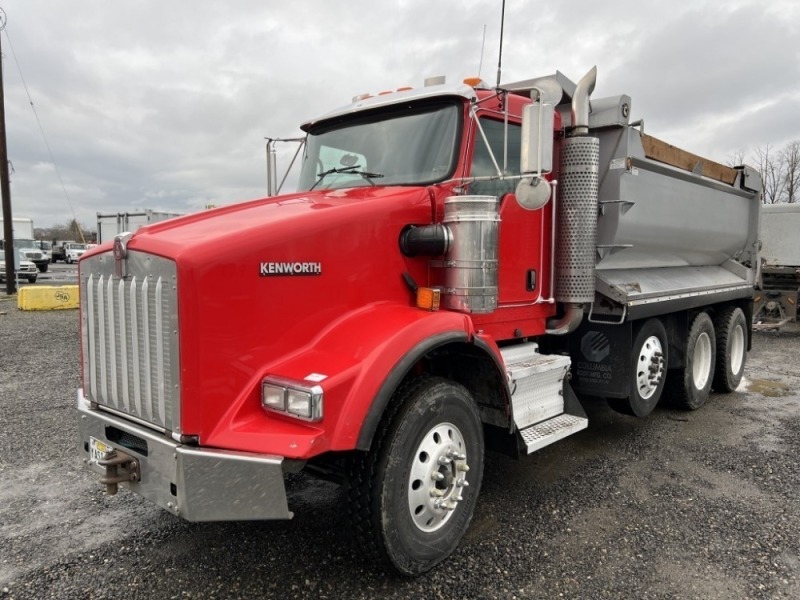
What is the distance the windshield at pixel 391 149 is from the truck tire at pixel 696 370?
4056mm

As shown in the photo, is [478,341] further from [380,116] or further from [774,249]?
[774,249]

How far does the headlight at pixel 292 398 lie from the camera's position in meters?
2.45

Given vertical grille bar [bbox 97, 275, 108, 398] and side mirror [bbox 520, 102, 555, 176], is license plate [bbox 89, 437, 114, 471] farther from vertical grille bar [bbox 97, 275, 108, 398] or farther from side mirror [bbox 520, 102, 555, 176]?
side mirror [bbox 520, 102, 555, 176]

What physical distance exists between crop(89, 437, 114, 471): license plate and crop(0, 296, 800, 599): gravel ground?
2.05ft

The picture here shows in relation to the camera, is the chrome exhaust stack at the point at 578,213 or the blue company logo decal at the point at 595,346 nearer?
the chrome exhaust stack at the point at 578,213

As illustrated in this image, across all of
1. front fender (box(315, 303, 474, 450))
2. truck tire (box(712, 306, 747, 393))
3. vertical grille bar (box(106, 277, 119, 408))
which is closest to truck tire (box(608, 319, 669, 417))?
truck tire (box(712, 306, 747, 393))

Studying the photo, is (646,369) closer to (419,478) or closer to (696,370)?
(696,370)

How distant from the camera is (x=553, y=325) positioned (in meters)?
4.54

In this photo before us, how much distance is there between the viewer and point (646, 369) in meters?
5.30

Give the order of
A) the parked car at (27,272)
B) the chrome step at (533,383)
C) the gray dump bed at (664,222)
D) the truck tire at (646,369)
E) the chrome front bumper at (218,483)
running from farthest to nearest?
1. the parked car at (27,272)
2. the truck tire at (646,369)
3. the gray dump bed at (664,222)
4. the chrome step at (533,383)
5. the chrome front bumper at (218,483)

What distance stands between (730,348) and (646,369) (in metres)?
2.59

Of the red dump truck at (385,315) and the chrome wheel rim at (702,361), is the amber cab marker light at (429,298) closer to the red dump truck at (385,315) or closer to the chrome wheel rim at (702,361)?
the red dump truck at (385,315)

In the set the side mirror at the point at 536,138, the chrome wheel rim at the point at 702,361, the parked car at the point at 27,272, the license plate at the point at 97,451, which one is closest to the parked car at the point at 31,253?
the parked car at the point at 27,272

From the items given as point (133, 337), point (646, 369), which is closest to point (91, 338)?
point (133, 337)
